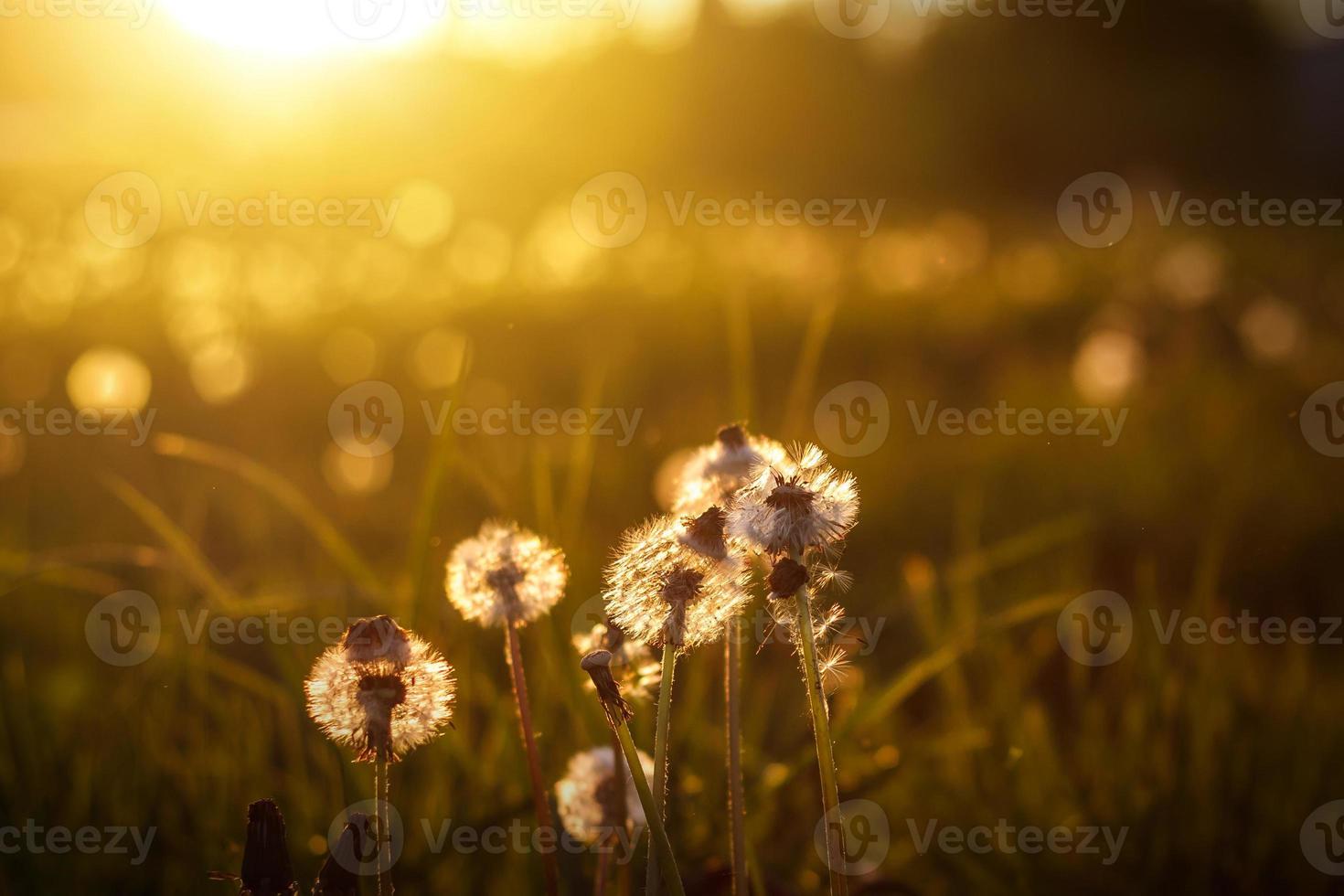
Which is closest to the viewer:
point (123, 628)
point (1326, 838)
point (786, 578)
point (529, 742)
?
point (786, 578)

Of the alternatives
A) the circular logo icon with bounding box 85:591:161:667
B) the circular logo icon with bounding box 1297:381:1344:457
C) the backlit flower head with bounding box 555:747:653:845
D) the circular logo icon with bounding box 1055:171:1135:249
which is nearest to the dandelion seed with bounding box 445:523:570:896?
the backlit flower head with bounding box 555:747:653:845

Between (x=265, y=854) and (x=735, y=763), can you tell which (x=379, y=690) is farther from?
(x=735, y=763)

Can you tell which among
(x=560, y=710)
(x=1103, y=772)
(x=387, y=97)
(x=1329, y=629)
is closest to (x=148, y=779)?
(x=560, y=710)

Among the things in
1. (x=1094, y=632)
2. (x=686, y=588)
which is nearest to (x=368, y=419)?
(x=1094, y=632)

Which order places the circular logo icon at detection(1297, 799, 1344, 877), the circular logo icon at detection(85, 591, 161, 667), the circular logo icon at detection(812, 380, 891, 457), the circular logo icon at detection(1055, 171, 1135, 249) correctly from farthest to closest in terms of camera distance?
1. the circular logo icon at detection(1055, 171, 1135, 249)
2. the circular logo icon at detection(812, 380, 891, 457)
3. the circular logo icon at detection(85, 591, 161, 667)
4. the circular logo icon at detection(1297, 799, 1344, 877)

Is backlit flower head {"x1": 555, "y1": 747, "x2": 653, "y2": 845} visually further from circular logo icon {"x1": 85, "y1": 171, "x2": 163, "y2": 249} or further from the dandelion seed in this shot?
circular logo icon {"x1": 85, "y1": 171, "x2": 163, "y2": 249}

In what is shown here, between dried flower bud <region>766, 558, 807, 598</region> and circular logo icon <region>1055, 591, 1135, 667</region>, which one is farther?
circular logo icon <region>1055, 591, 1135, 667</region>
